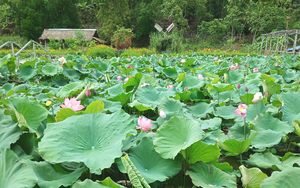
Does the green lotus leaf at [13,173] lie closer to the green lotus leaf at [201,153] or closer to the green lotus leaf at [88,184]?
the green lotus leaf at [88,184]

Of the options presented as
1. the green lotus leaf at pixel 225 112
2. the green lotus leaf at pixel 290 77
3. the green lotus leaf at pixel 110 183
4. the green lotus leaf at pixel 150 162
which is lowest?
the green lotus leaf at pixel 290 77

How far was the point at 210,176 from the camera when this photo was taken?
2.14 feet

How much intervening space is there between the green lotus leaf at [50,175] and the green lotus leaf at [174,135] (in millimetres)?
246

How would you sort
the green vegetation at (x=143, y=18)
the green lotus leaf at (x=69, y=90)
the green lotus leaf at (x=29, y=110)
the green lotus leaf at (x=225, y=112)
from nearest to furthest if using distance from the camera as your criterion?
the green lotus leaf at (x=29, y=110) < the green lotus leaf at (x=225, y=112) < the green lotus leaf at (x=69, y=90) < the green vegetation at (x=143, y=18)

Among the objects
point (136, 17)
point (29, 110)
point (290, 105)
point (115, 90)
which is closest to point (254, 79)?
point (290, 105)

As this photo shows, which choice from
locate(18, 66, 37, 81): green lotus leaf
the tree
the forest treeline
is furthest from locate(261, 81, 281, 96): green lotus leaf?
the tree

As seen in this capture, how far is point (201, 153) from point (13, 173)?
1.74 feet

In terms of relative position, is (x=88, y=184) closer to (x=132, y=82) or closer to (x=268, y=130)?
(x=268, y=130)

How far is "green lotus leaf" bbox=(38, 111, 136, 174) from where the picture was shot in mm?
547

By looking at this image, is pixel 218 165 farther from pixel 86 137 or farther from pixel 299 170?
pixel 86 137

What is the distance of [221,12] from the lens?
2786cm

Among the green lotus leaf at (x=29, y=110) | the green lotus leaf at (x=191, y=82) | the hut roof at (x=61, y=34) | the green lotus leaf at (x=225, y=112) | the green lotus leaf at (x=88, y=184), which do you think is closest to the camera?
the green lotus leaf at (x=88, y=184)

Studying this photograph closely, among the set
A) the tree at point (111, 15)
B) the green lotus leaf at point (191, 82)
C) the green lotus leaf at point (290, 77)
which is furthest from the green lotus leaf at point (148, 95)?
the tree at point (111, 15)

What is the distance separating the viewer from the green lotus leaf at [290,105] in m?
1.07
